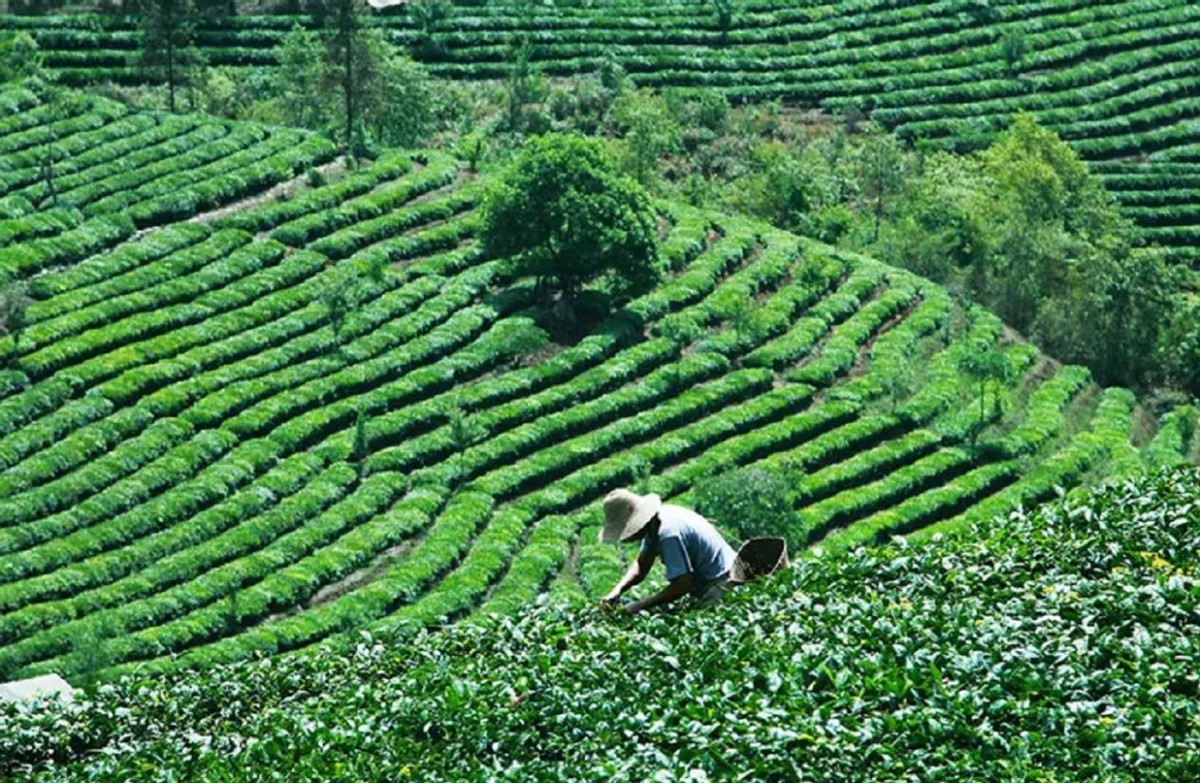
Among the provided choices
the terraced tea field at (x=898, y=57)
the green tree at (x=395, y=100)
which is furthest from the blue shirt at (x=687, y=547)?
the terraced tea field at (x=898, y=57)

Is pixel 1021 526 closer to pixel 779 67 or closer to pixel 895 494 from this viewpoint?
pixel 895 494

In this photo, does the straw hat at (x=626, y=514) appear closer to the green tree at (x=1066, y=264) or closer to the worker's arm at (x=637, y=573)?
the worker's arm at (x=637, y=573)

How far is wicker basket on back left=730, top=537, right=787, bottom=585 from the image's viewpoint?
97.4 feet

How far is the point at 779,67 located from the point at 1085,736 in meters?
93.3

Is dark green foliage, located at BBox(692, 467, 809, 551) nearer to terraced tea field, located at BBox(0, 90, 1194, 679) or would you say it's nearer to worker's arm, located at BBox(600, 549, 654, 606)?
terraced tea field, located at BBox(0, 90, 1194, 679)

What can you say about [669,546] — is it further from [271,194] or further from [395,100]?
[395,100]

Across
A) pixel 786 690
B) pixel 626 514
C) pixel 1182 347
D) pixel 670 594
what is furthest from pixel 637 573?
pixel 1182 347

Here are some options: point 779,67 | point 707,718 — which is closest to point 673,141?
point 779,67

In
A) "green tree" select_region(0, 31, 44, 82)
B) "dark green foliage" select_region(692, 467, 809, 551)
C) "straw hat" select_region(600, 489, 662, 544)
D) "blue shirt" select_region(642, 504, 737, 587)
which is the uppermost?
"straw hat" select_region(600, 489, 662, 544)

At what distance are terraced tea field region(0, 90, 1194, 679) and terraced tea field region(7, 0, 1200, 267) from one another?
18895 millimetres

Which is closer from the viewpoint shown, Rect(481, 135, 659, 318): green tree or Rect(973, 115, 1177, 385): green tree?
Rect(481, 135, 659, 318): green tree

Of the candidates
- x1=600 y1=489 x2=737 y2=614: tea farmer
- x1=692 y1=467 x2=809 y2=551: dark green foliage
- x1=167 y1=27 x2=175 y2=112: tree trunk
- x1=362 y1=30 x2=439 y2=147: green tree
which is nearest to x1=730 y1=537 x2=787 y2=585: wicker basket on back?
x1=600 y1=489 x2=737 y2=614: tea farmer

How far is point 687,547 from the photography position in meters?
27.6

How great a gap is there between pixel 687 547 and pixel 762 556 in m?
2.63
